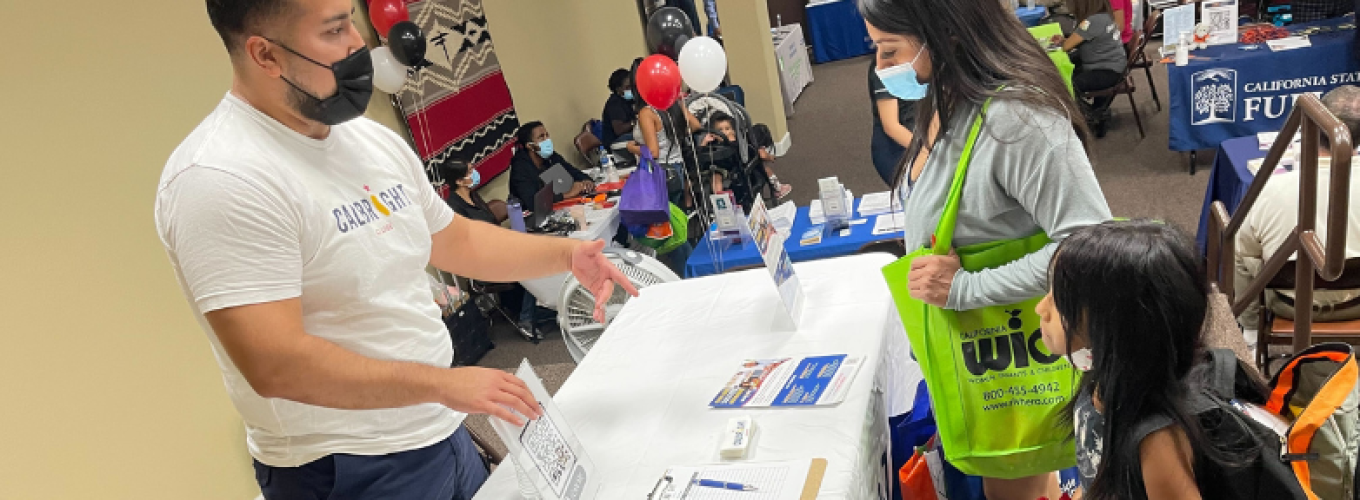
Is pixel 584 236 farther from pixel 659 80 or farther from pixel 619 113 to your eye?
pixel 619 113

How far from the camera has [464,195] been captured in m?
5.34

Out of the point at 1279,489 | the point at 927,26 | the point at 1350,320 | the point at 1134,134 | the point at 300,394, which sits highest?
the point at 927,26

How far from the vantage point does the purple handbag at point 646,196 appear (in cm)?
475

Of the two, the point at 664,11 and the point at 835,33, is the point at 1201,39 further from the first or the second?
the point at 835,33

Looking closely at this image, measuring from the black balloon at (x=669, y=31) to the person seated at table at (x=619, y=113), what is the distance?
1.49ft

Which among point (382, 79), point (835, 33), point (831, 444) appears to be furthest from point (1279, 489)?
point (835, 33)

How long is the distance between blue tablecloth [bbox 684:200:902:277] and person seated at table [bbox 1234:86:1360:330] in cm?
131

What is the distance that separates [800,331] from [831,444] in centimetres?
53

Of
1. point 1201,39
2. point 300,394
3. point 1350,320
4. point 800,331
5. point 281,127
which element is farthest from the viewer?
point 1201,39

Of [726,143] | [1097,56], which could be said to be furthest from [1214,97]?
[726,143]

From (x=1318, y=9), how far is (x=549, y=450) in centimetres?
595

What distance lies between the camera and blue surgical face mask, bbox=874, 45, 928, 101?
165cm

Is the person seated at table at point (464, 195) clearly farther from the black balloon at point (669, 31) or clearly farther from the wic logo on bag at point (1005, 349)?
the wic logo on bag at point (1005, 349)

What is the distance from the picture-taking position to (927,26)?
60.5 inches
